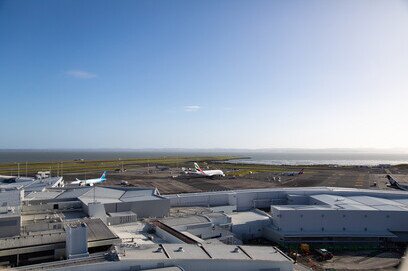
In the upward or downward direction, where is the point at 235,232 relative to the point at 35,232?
downward

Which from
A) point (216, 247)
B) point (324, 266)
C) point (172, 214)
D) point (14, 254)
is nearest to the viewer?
point (14, 254)

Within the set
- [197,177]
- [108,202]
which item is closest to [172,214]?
[108,202]

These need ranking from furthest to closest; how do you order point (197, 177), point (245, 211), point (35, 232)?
point (197, 177), point (245, 211), point (35, 232)

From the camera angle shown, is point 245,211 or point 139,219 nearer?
point 139,219

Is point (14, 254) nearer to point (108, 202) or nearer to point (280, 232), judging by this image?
point (108, 202)

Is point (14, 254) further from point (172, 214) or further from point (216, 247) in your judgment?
point (172, 214)

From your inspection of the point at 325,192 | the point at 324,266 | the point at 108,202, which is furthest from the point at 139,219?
the point at 325,192
